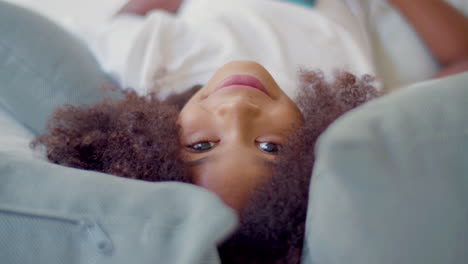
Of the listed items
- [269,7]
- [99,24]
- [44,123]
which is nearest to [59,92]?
[44,123]

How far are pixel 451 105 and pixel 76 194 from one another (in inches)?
14.4

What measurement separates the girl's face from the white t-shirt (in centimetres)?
21

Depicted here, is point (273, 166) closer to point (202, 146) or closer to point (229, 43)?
point (202, 146)

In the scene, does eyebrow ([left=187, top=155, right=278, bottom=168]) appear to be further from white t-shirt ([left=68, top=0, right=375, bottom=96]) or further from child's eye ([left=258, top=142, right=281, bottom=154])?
white t-shirt ([left=68, top=0, right=375, bottom=96])

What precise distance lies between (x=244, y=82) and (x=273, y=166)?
180mm

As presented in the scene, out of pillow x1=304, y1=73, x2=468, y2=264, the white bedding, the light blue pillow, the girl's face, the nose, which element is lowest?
the white bedding

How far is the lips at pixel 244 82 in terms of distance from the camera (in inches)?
25.1

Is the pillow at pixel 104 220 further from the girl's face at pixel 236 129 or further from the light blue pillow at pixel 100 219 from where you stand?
the girl's face at pixel 236 129

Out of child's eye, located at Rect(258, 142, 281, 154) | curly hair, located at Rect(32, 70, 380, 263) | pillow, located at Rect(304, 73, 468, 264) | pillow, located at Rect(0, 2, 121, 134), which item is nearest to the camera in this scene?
pillow, located at Rect(304, 73, 468, 264)

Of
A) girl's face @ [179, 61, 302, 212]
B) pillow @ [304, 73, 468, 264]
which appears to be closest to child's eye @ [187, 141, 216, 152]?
girl's face @ [179, 61, 302, 212]

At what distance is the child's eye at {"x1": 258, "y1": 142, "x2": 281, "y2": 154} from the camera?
0.57 metres

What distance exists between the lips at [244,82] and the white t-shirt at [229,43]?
0.65ft

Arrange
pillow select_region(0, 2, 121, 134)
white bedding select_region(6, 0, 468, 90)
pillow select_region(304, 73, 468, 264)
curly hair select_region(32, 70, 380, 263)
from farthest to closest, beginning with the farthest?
white bedding select_region(6, 0, 468, 90)
pillow select_region(0, 2, 121, 134)
curly hair select_region(32, 70, 380, 263)
pillow select_region(304, 73, 468, 264)

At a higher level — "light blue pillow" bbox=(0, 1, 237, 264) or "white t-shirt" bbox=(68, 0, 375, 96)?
"light blue pillow" bbox=(0, 1, 237, 264)
